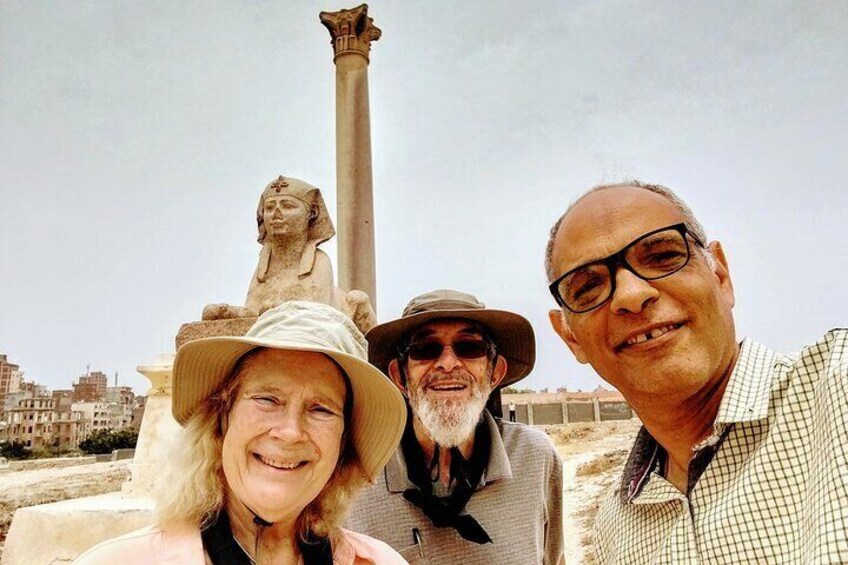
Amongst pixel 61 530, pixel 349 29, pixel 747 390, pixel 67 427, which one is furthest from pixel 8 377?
pixel 747 390

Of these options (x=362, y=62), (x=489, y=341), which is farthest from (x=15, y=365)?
(x=489, y=341)

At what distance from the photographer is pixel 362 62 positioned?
414 inches

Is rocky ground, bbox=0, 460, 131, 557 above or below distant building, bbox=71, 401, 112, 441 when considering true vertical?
below

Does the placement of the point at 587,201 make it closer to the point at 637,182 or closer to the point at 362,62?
the point at 637,182

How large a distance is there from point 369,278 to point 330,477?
812 centimetres

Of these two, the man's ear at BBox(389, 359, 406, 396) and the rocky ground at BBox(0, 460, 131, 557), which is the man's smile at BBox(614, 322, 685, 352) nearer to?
the man's ear at BBox(389, 359, 406, 396)

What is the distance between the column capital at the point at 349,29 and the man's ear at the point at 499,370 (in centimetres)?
916

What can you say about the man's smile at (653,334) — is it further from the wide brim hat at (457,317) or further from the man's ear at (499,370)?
the man's ear at (499,370)

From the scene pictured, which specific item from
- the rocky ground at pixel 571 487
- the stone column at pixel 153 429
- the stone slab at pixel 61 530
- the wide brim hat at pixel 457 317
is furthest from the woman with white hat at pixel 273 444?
the rocky ground at pixel 571 487

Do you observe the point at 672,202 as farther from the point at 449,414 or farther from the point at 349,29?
the point at 349,29

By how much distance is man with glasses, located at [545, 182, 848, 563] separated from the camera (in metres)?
1.12

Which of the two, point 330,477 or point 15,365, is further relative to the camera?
point 15,365

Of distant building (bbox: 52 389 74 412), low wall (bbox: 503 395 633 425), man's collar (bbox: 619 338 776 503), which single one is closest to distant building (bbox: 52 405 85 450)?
distant building (bbox: 52 389 74 412)

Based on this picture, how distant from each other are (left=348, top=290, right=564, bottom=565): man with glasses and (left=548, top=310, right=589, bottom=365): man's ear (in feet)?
1.92
